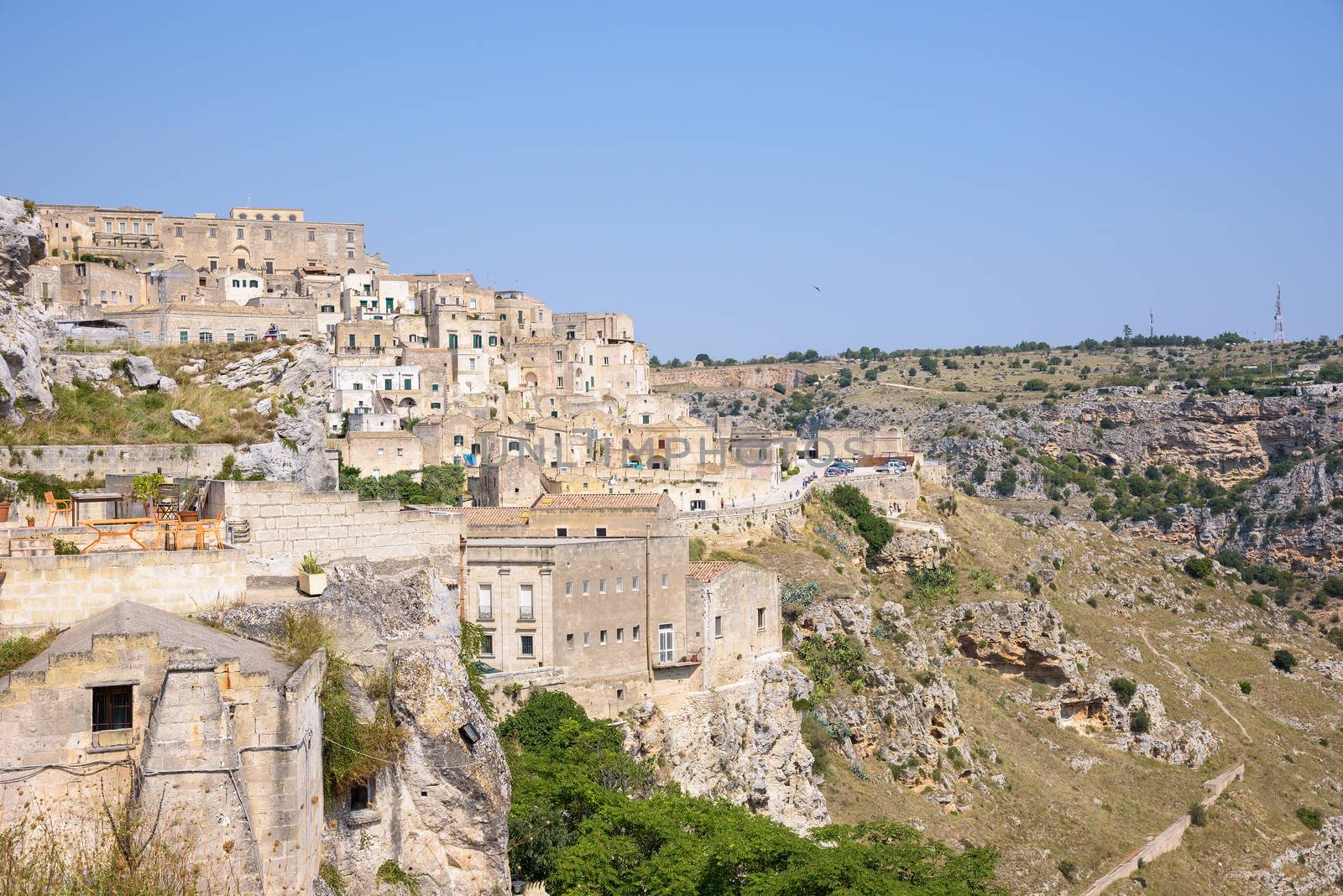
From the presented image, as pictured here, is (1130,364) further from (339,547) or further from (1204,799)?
(339,547)

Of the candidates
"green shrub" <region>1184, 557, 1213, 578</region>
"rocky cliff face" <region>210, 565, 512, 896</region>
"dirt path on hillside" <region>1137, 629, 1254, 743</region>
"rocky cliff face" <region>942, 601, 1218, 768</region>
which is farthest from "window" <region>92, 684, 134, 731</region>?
"green shrub" <region>1184, 557, 1213, 578</region>

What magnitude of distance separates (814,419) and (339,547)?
110405 millimetres

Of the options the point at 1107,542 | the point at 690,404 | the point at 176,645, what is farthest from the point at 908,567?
the point at 690,404

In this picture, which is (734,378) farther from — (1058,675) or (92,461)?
(92,461)

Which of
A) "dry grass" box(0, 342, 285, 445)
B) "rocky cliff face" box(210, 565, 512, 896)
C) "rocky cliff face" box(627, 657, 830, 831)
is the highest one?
"dry grass" box(0, 342, 285, 445)

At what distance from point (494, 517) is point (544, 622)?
8288 mm

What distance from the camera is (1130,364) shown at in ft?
521

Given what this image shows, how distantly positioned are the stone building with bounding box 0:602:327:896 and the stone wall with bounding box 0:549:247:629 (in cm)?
162

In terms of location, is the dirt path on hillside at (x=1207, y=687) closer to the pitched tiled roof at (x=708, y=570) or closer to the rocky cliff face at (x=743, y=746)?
the rocky cliff face at (x=743, y=746)

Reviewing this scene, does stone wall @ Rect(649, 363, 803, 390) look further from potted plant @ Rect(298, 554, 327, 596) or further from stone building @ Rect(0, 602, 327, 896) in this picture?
stone building @ Rect(0, 602, 327, 896)

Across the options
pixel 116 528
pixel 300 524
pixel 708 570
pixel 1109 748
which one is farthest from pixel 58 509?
pixel 1109 748

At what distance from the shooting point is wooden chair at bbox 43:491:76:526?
2236cm

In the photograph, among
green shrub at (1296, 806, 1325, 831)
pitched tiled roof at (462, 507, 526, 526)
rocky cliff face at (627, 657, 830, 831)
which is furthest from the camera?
green shrub at (1296, 806, 1325, 831)

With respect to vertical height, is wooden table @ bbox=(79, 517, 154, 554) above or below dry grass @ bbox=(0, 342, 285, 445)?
below
